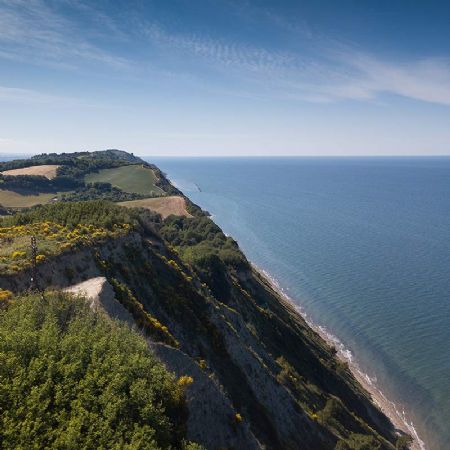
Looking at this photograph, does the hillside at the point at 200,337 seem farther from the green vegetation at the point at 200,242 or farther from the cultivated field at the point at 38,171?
the cultivated field at the point at 38,171

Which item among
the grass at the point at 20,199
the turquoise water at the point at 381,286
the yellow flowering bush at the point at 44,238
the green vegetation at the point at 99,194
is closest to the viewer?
the yellow flowering bush at the point at 44,238

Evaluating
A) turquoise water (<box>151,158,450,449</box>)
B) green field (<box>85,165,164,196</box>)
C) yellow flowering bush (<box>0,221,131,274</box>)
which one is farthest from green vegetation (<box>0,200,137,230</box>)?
green field (<box>85,165,164,196</box>)

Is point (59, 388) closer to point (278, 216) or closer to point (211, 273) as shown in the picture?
point (211, 273)

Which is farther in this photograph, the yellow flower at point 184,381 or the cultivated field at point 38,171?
the cultivated field at point 38,171

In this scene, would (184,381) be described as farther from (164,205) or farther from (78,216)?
(164,205)

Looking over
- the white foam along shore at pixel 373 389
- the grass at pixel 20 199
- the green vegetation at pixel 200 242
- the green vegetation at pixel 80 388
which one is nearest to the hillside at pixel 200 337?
the green vegetation at pixel 80 388

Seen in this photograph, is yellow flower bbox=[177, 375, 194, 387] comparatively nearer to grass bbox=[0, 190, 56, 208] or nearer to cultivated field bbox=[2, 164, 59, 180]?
grass bbox=[0, 190, 56, 208]

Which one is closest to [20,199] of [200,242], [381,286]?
[200,242]
